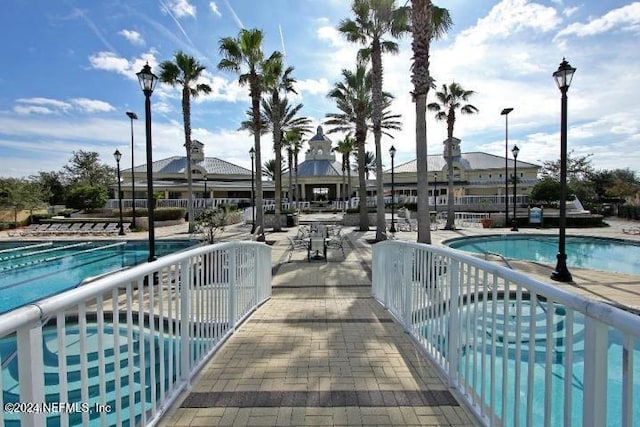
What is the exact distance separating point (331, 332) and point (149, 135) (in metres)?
7.39

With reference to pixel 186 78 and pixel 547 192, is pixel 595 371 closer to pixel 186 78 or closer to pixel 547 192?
pixel 186 78

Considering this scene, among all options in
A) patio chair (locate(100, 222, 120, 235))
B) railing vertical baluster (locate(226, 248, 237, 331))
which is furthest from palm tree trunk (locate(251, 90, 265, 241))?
railing vertical baluster (locate(226, 248, 237, 331))

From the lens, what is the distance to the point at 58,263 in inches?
567

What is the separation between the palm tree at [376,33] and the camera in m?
14.5

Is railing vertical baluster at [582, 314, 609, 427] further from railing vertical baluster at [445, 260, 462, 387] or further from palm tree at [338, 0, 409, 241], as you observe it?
palm tree at [338, 0, 409, 241]

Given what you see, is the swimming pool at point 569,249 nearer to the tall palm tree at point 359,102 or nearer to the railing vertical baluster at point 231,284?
the tall palm tree at point 359,102

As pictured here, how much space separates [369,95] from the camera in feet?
66.8

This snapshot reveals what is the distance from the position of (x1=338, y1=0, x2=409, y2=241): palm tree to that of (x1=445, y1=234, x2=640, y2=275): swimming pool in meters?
5.74

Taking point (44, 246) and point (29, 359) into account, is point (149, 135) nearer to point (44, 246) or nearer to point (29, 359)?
point (29, 359)

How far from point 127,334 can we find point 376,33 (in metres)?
16.4

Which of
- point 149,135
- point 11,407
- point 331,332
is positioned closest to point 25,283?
point 149,135

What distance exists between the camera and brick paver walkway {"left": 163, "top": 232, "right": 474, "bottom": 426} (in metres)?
2.85

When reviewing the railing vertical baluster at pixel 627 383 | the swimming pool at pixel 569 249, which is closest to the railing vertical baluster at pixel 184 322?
the railing vertical baluster at pixel 627 383

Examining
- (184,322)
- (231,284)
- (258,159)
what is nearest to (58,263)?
(258,159)
